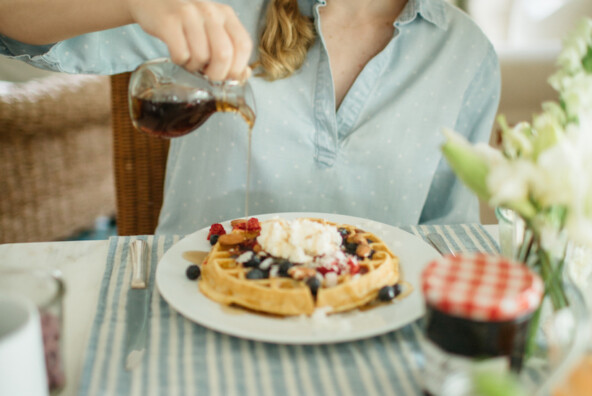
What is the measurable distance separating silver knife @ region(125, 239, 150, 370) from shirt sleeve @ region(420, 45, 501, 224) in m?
0.91

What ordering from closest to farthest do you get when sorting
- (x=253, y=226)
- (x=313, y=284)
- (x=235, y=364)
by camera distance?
1. (x=235, y=364)
2. (x=313, y=284)
3. (x=253, y=226)

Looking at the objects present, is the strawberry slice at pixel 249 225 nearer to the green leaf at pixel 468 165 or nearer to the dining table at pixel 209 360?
the dining table at pixel 209 360

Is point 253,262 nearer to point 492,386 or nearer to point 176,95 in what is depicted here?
point 176,95

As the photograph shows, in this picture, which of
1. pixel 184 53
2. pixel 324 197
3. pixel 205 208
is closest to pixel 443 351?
pixel 184 53

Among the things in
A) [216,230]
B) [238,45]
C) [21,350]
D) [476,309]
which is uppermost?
[238,45]

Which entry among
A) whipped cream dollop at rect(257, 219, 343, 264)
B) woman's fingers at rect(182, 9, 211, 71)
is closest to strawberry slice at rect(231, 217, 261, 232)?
whipped cream dollop at rect(257, 219, 343, 264)

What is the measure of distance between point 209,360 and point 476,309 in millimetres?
376

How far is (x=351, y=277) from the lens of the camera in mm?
871

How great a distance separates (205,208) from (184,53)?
0.69m

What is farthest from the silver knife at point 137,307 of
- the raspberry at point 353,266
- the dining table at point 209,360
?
the raspberry at point 353,266

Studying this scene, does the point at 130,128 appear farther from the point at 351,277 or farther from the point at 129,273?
the point at 351,277

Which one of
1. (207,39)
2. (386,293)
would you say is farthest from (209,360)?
(207,39)

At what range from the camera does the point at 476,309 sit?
53cm

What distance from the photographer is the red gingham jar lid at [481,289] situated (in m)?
0.53
